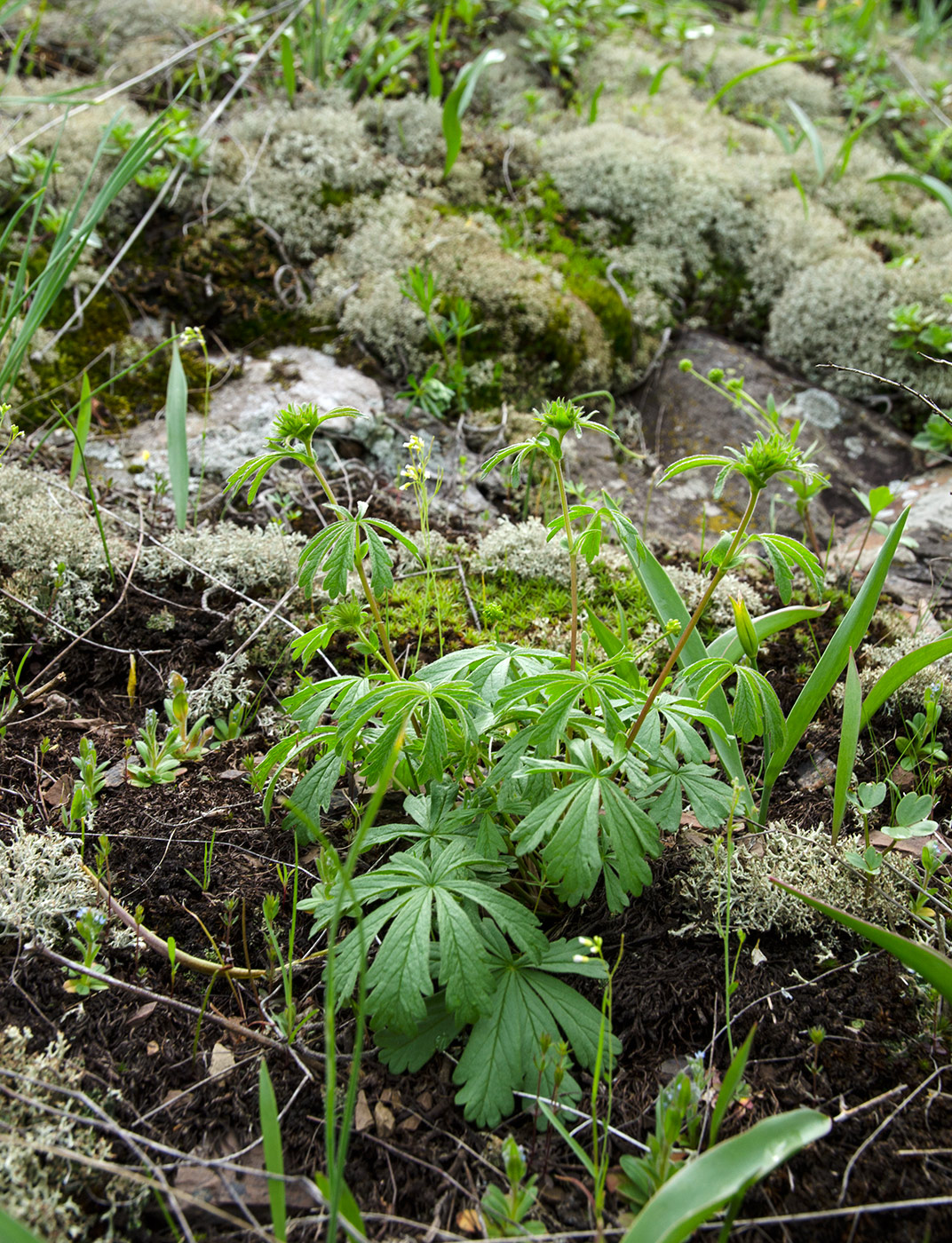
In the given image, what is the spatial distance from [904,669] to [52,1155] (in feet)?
6.42

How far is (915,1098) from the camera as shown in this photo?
1.41 meters

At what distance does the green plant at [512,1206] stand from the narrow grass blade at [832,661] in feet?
3.20

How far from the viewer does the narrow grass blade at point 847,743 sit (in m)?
1.77

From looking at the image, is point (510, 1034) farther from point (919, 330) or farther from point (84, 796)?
point (919, 330)

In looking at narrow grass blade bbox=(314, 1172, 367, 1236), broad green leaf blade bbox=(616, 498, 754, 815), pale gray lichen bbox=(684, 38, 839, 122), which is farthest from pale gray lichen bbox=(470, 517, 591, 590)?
pale gray lichen bbox=(684, 38, 839, 122)

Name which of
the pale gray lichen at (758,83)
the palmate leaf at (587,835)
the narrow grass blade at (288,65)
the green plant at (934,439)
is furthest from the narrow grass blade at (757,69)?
the palmate leaf at (587,835)

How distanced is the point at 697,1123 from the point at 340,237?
3.76 meters

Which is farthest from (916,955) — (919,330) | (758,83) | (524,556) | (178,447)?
(758,83)

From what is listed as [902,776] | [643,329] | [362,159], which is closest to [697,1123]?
[902,776]

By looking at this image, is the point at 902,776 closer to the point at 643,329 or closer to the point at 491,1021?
the point at 491,1021

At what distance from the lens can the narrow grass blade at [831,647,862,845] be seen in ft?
5.80

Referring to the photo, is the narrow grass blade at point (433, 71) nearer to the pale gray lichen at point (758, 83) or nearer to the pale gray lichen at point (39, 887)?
the pale gray lichen at point (758, 83)

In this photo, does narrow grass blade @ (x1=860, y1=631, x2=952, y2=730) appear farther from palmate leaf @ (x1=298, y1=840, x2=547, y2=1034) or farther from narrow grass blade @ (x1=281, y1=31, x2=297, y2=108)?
narrow grass blade @ (x1=281, y1=31, x2=297, y2=108)

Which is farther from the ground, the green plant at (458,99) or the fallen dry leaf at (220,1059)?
the green plant at (458,99)
